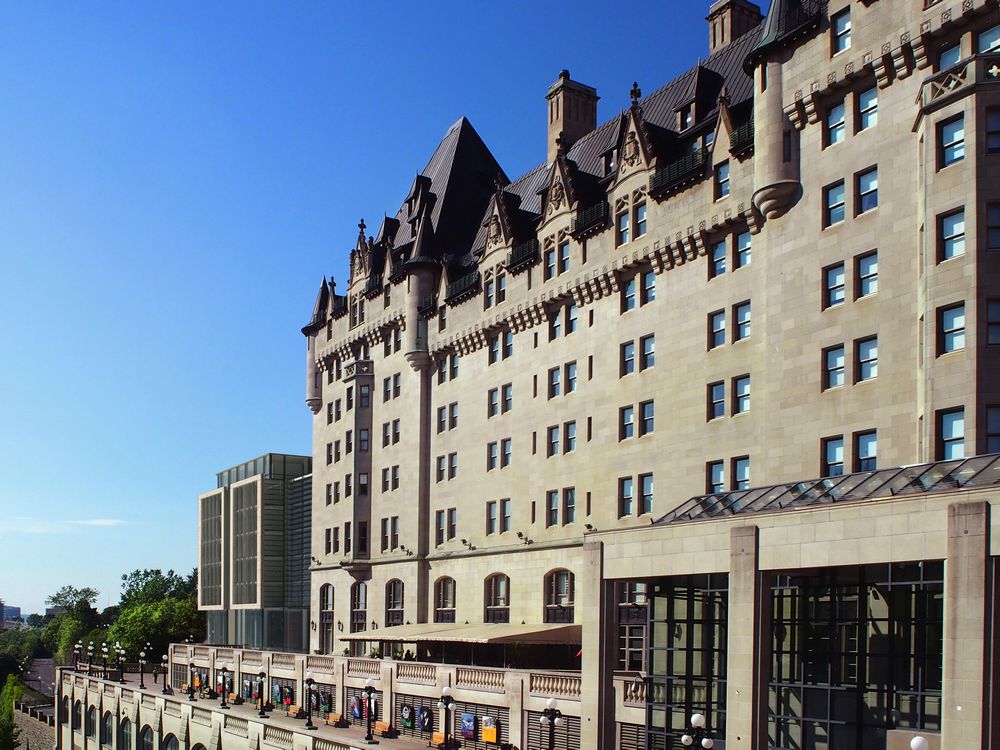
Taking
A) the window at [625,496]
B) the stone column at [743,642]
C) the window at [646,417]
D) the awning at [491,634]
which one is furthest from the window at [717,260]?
the stone column at [743,642]

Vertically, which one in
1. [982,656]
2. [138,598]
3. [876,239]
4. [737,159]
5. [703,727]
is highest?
[737,159]

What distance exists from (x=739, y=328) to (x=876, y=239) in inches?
327

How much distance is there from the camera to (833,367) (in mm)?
41750

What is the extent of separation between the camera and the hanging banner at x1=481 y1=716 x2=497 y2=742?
46.7 metres

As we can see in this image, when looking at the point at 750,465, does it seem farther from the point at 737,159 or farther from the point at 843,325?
the point at 737,159

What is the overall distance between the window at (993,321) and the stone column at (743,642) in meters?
10.0

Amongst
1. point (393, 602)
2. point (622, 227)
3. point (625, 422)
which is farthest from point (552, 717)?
point (393, 602)

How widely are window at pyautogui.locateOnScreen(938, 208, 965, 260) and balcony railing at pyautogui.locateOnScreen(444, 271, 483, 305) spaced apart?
34.0 meters

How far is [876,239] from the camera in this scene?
40.3m

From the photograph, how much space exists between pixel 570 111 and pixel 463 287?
1247 centimetres

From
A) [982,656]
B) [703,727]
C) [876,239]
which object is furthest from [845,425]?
[982,656]

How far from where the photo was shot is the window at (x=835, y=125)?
139 feet

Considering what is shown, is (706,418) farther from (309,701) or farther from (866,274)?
(309,701)

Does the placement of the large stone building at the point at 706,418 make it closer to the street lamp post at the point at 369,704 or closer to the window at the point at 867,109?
the window at the point at 867,109
